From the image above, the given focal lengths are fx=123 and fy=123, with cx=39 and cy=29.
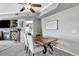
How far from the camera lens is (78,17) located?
12.5 ft

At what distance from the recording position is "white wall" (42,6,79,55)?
3.95 meters

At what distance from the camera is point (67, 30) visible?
4.44 m

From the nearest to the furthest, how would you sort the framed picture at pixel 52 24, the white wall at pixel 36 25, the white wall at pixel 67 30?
the white wall at pixel 67 30
the white wall at pixel 36 25
the framed picture at pixel 52 24

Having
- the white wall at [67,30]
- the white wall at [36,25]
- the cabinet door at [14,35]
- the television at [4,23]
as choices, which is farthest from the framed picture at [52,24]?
the television at [4,23]

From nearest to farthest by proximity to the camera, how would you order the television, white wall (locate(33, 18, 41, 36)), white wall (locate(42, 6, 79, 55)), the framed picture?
the television → white wall (locate(42, 6, 79, 55)) → white wall (locate(33, 18, 41, 36)) → the framed picture

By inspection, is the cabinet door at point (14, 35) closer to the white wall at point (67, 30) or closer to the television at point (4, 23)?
the television at point (4, 23)

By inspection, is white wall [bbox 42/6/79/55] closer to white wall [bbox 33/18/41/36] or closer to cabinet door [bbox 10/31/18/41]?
white wall [bbox 33/18/41/36]

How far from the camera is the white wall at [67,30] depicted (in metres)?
3.95

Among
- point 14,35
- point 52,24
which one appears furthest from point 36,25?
point 14,35

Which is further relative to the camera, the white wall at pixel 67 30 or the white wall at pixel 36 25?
the white wall at pixel 36 25

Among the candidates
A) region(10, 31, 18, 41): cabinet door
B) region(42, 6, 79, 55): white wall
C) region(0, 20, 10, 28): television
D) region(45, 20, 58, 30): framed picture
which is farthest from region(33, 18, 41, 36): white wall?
region(0, 20, 10, 28): television

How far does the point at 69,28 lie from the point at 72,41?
0.48m

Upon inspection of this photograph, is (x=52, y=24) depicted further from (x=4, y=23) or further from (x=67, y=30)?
(x=4, y=23)

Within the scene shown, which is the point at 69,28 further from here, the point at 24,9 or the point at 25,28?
the point at 24,9
